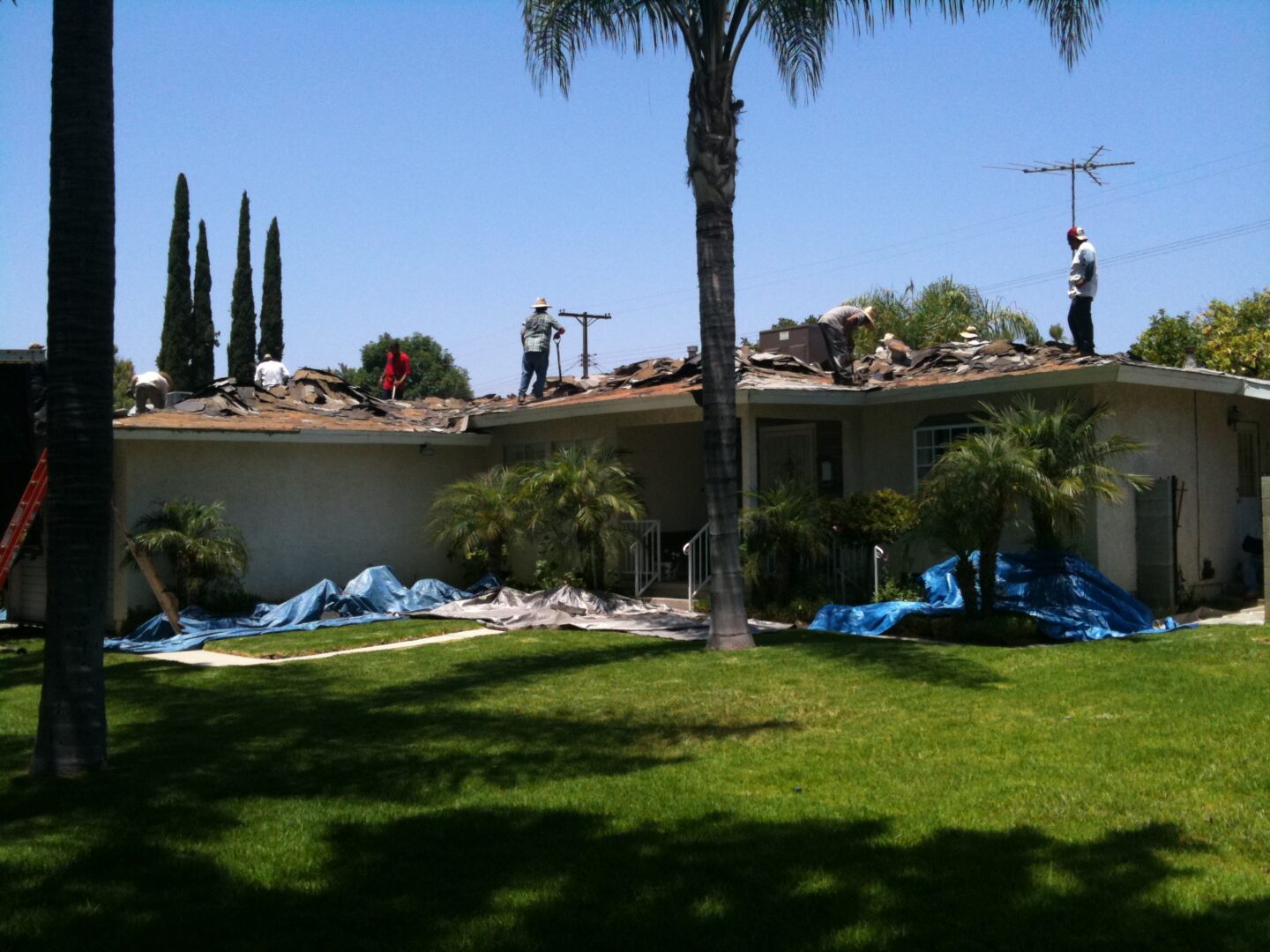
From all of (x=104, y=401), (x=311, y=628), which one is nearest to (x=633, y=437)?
(x=311, y=628)

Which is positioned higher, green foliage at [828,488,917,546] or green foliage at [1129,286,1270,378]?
green foliage at [1129,286,1270,378]

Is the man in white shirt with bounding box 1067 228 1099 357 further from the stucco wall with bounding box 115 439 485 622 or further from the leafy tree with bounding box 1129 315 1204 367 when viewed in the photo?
the leafy tree with bounding box 1129 315 1204 367

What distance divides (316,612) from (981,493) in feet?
28.3

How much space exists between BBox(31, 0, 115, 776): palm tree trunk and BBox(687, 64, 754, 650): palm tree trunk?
20.5 ft

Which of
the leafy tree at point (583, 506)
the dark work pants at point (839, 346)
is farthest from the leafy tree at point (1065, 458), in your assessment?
the leafy tree at point (583, 506)

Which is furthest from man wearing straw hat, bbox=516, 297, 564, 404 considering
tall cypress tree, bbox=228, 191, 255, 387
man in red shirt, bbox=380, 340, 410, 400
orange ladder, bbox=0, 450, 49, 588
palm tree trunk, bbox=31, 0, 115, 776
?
tall cypress tree, bbox=228, 191, 255, 387

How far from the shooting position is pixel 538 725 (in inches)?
352

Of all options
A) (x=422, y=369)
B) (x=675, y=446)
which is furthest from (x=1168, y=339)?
(x=422, y=369)

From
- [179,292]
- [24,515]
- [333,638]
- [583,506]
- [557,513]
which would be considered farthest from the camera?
[179,292]

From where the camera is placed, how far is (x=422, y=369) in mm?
70312

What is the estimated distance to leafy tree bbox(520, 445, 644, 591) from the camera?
1588 centimetres

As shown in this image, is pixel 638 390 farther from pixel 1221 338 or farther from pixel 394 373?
pixel 1221 338

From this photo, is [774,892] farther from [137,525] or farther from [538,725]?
[137,525]

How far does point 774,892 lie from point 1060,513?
853cm
